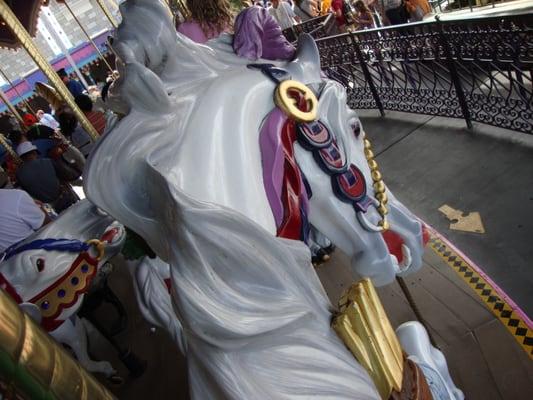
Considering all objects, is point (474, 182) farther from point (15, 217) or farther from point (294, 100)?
point (15, 217)

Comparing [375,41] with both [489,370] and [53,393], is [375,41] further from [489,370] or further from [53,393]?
[53,393]

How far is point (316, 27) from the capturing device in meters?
7.01

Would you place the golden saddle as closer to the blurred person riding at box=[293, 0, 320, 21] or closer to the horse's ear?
the horse's ear

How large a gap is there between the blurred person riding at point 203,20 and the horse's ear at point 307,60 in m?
0.71

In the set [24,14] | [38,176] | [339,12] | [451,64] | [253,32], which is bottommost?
[451,64]

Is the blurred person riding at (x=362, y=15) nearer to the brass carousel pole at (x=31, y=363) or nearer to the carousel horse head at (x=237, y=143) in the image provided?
the carousel horse head at (x=237, y=143)

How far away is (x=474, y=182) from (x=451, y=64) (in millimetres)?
1315

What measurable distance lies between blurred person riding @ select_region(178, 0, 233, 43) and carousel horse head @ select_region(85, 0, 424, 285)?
2.44 feet

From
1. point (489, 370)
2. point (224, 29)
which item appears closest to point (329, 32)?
point (224, 29)

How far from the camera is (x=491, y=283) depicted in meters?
2.36

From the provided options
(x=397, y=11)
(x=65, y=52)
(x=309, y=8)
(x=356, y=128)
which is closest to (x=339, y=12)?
(x=397, y=11)

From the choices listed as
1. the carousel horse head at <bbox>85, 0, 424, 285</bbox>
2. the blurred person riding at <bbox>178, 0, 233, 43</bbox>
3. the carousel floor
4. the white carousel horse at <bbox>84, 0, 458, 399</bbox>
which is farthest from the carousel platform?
the blurred person riding at <bbox>178, 0, 233, 43</bbox>

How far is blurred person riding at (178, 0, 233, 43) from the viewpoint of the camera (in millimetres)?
1947

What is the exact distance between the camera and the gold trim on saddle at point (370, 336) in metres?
0.89
